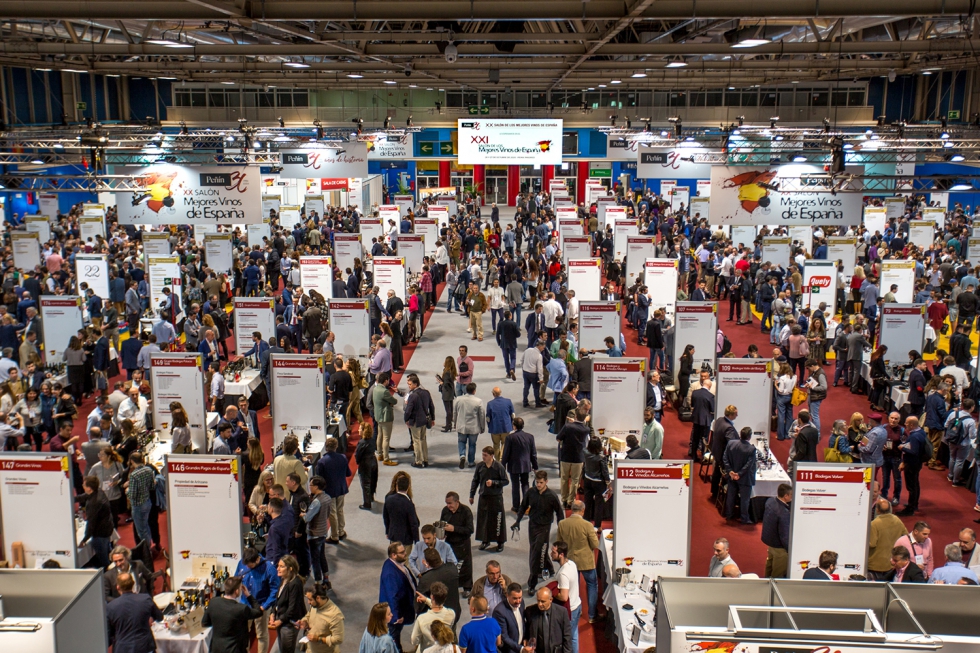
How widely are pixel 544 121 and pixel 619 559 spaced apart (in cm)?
1712

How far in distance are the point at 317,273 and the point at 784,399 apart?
36.6ft

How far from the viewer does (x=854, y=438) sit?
443 inches

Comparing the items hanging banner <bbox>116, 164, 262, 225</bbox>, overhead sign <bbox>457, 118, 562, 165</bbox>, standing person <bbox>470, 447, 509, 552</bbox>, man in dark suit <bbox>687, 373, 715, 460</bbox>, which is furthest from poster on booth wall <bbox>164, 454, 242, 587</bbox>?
overhead sign <bbox>457, 118, 562, 165</bbox>

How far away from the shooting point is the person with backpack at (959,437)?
12.2 metres

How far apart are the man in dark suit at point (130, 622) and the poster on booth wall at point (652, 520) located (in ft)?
13.9

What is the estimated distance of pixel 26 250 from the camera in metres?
24.2

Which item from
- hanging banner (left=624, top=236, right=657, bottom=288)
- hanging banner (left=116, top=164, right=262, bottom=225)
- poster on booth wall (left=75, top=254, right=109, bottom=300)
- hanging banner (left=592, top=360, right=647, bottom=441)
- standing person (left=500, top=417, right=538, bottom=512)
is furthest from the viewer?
hanging banner (left=624, top=236, right=657, bottom=288)

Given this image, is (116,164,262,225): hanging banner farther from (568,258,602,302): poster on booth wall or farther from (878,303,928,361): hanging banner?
(878,303,928,361): hanging banner

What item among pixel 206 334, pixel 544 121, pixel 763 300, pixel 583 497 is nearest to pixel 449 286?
pixel 544 121

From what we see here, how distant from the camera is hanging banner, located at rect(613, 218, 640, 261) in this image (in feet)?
85.1

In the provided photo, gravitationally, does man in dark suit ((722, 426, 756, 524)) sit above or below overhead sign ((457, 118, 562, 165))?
below

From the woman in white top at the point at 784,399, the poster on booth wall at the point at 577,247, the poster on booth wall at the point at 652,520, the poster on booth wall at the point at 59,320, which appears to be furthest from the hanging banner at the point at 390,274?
the poster on booth wall at the point at 652,520

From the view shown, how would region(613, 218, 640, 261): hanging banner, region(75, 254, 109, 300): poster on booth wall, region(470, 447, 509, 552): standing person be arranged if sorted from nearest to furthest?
1. region(470, 447, 509, 552): standing person
2. region(75, 254, 109, 300): poster on booth wall
3. region(613, 218, 640, 261): hanging banner

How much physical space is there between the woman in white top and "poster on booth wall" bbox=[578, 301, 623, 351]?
3.25 m
